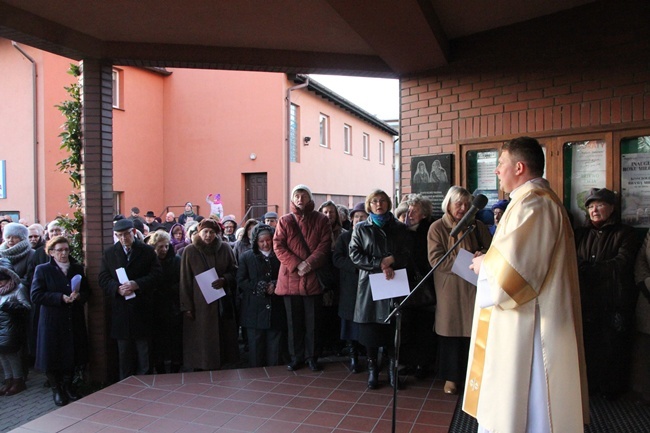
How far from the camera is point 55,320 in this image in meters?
5.11

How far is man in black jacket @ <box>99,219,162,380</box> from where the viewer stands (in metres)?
5.23

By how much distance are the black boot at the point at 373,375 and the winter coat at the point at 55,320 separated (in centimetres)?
300

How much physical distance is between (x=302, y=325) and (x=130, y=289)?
1.79 meters

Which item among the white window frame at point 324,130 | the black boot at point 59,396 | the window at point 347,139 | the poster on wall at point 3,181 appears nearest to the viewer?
the black boot at point 59,396

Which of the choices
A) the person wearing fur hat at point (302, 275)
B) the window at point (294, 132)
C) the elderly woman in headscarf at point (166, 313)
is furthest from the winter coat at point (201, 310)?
the window at point (294, 132)

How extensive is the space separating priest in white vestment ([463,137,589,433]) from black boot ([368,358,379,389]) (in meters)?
2.11

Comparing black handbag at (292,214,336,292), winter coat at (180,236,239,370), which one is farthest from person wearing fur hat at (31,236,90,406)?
black handbag at (292,214,336,292)

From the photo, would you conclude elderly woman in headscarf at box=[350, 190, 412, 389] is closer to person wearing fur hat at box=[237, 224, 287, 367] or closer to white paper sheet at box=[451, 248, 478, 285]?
white paper sheet at box=[451, 248, 478, 285]

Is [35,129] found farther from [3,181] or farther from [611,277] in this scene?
[611,277]

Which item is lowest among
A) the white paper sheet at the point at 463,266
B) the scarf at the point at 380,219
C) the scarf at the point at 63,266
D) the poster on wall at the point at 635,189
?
the scarf at the point at 63,266

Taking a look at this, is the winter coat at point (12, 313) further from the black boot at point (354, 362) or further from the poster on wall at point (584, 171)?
the poster on wall at point (584, 171)

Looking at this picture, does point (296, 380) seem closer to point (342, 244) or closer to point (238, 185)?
point (342, 244)

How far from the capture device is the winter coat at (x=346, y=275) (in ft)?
16.0

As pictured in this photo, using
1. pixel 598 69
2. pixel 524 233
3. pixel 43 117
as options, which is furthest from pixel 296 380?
pixel 43 117
